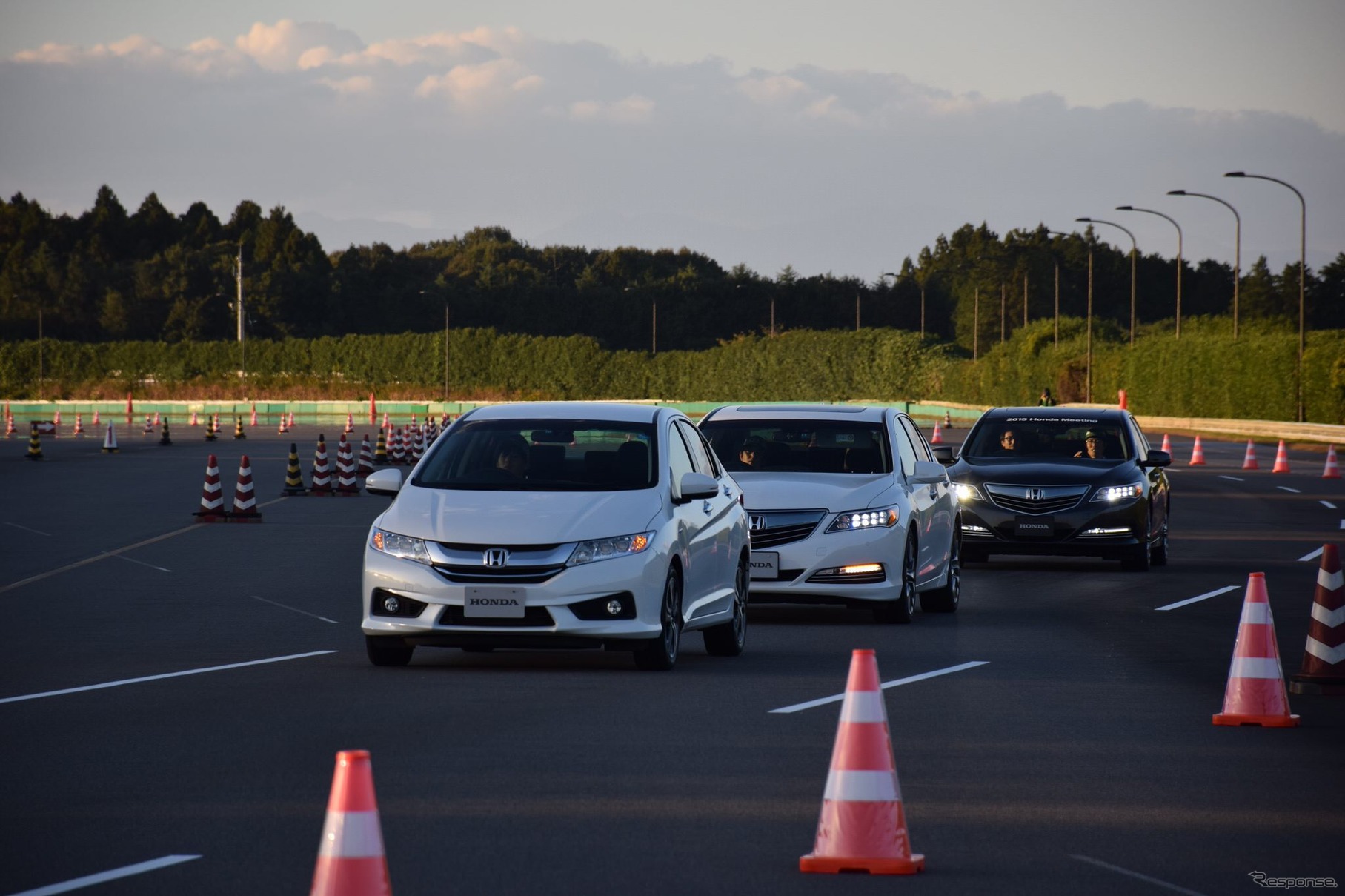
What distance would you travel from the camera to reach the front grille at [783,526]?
15.3m

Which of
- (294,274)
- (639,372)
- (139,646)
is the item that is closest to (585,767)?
(139,646)

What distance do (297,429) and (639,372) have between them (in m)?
45.6

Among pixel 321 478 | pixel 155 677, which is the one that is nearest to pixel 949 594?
pixel 155 677

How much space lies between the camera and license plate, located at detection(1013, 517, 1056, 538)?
20156 mm

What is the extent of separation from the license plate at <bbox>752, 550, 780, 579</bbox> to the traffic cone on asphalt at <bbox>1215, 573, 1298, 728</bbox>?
5104 millimetres

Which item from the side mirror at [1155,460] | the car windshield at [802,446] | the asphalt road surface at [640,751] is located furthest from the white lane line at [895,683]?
the side mirror at [1155,460]

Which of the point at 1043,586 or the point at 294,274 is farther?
the point at 294,274

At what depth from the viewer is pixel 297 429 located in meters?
77.8

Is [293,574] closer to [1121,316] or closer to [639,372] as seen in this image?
[639,372]

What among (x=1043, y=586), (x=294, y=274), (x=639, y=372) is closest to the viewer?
(x=1043, y=586)

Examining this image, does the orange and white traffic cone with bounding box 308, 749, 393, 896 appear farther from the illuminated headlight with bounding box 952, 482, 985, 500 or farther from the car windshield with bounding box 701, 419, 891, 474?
the illuminated headlight with bounding box 952, 482, 985, 500

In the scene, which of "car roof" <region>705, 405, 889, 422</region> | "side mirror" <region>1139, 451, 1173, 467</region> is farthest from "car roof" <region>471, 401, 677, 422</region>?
"side mirror" <region>1139, 451, 1173, 467</region>

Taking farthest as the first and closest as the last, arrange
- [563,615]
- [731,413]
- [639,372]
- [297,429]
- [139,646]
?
[639,372] → [297,429] → [731,413] → [139,646] → [563,615]

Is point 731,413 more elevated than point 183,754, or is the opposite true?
point 731,413
